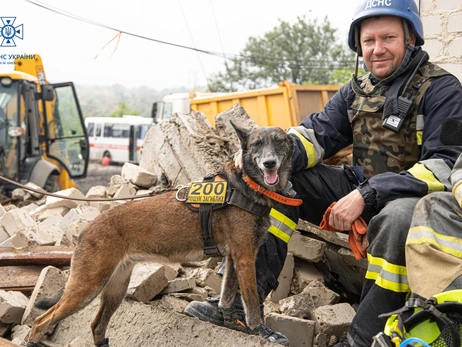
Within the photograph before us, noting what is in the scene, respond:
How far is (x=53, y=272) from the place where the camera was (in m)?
4.80

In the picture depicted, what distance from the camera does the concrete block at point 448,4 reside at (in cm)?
644

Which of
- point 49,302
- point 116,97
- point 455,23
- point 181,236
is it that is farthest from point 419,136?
point 116,97

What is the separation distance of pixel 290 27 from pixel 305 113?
31.9 meters

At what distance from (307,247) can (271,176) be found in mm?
1378

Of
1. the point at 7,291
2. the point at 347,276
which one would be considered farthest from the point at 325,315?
the point at 7,291

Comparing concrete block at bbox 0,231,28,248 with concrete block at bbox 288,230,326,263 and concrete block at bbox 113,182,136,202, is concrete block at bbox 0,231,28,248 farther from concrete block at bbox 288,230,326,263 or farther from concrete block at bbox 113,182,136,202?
concrete block at bbox 288,230,326,263

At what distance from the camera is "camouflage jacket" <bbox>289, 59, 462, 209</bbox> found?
3.52m

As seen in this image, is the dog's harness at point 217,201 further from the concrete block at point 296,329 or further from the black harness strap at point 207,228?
the concrete block at point 296,329

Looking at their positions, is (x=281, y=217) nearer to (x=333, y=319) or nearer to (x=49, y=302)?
(x=333, y=319)

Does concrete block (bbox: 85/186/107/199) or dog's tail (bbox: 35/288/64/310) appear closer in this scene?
dog's tail (bbox: 35/288/64/310)

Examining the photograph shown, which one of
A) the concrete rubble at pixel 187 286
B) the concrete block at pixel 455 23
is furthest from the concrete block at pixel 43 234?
the concrete block at pixel 455 23

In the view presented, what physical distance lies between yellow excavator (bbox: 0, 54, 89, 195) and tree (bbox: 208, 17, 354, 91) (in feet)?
87.4

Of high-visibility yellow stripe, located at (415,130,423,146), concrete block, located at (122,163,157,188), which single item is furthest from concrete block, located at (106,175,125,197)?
high-visibility yellow stripe, located at (415,130,423,146)

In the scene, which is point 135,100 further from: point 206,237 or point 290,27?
point 206,237
